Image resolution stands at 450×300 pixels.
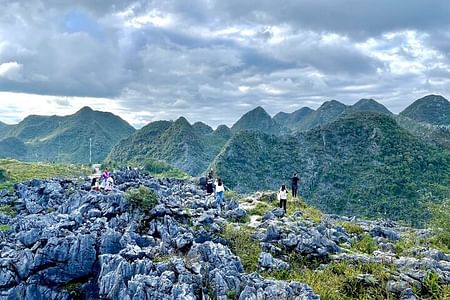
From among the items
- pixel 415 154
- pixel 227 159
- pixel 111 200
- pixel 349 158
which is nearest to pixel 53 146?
pixel 227 159

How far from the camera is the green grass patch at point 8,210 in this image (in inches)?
986

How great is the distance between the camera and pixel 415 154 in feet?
258

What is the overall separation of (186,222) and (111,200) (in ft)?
12.2

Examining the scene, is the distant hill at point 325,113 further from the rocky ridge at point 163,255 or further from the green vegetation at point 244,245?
the green vegetation at point 244,245

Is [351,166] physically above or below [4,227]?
below

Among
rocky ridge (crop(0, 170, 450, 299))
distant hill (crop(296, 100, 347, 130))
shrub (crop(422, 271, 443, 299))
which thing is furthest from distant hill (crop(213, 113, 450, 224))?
distant hill (crop(296, 100, 347, 130))

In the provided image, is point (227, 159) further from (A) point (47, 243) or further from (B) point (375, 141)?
(A) point (47, 243)

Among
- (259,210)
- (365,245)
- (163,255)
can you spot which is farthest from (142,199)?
(365,245)

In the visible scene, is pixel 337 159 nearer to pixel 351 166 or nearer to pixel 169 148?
pixel 351 166

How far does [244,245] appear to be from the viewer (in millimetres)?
16078

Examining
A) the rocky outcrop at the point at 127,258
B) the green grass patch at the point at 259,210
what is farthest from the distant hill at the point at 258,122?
the rocky outcrop at the point at 127,258

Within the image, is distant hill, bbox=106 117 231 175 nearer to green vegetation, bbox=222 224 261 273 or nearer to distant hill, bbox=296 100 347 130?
distant hill, bbox=296 100 347 130

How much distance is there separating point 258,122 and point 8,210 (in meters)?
165

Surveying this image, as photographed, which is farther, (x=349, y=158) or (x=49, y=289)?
(x=349, y=158)
